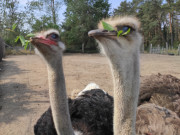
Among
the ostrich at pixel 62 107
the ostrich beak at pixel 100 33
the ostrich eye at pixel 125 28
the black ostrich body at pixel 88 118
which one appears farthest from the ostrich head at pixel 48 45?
the black ostrich body at pixel 88 118

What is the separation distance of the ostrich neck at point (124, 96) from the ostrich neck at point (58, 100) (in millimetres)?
543

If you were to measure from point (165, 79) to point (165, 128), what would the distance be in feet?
→ 4.34

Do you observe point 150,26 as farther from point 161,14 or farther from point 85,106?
point 85,106

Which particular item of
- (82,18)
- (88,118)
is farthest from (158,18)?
(88,118)

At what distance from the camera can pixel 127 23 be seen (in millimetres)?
1171

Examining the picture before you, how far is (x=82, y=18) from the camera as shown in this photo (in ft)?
64.4

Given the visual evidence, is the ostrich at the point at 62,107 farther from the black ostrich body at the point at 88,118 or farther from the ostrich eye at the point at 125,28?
the ostrich eye at the point at 125,28

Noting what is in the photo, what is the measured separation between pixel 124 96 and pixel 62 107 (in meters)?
0.64

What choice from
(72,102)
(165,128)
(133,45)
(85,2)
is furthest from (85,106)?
(85,2)

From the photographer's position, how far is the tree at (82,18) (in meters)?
19.3

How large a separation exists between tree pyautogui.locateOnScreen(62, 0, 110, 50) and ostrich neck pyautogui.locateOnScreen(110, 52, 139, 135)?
18084mm

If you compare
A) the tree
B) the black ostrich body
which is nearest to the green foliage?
the tree

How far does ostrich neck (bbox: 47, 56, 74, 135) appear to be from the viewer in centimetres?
154

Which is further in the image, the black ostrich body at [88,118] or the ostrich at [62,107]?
the black ostrich body at [88,118]
